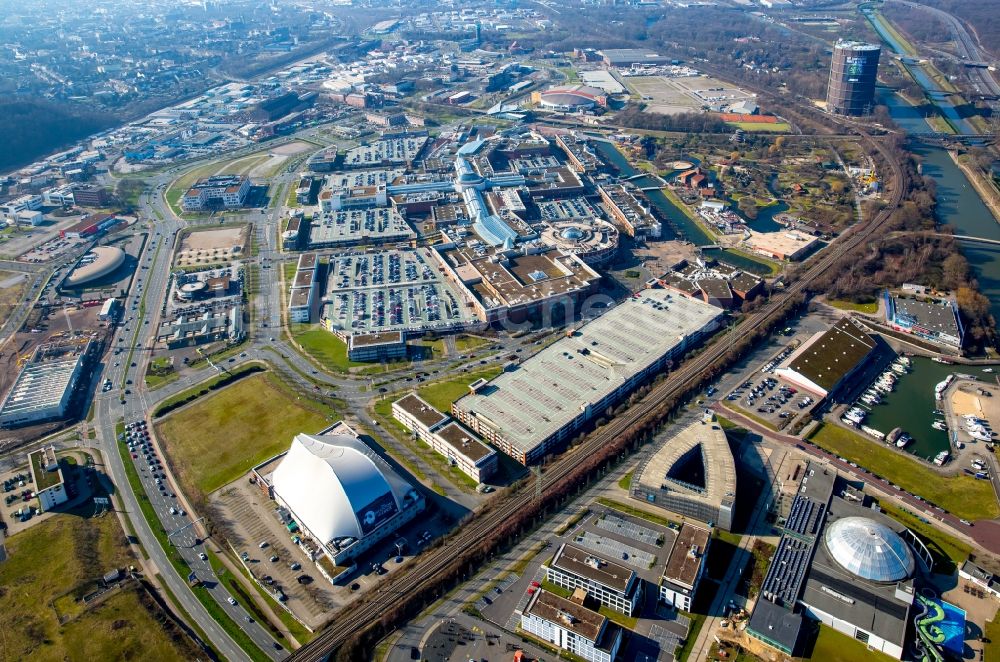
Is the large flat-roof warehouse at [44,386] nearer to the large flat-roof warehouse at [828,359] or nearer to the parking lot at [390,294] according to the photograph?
the parking lot at [390,294]

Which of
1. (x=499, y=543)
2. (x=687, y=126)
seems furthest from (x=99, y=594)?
(x=687, y=126)

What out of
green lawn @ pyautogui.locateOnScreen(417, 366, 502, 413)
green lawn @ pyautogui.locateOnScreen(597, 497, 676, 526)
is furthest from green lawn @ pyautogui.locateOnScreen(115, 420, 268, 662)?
green lawn @ pyautogui.locateOnScreen(597, 497, 676, 526)

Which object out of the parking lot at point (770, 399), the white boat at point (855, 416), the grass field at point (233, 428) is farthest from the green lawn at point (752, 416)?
the grass field at point (233, 428)

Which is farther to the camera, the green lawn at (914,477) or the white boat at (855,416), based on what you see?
the white boat at (855,416)

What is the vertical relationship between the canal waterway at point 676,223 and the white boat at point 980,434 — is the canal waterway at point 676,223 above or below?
above

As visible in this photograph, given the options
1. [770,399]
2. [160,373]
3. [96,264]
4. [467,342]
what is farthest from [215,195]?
[770,399]

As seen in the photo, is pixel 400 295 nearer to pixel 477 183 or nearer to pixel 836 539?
pixel 477 183
